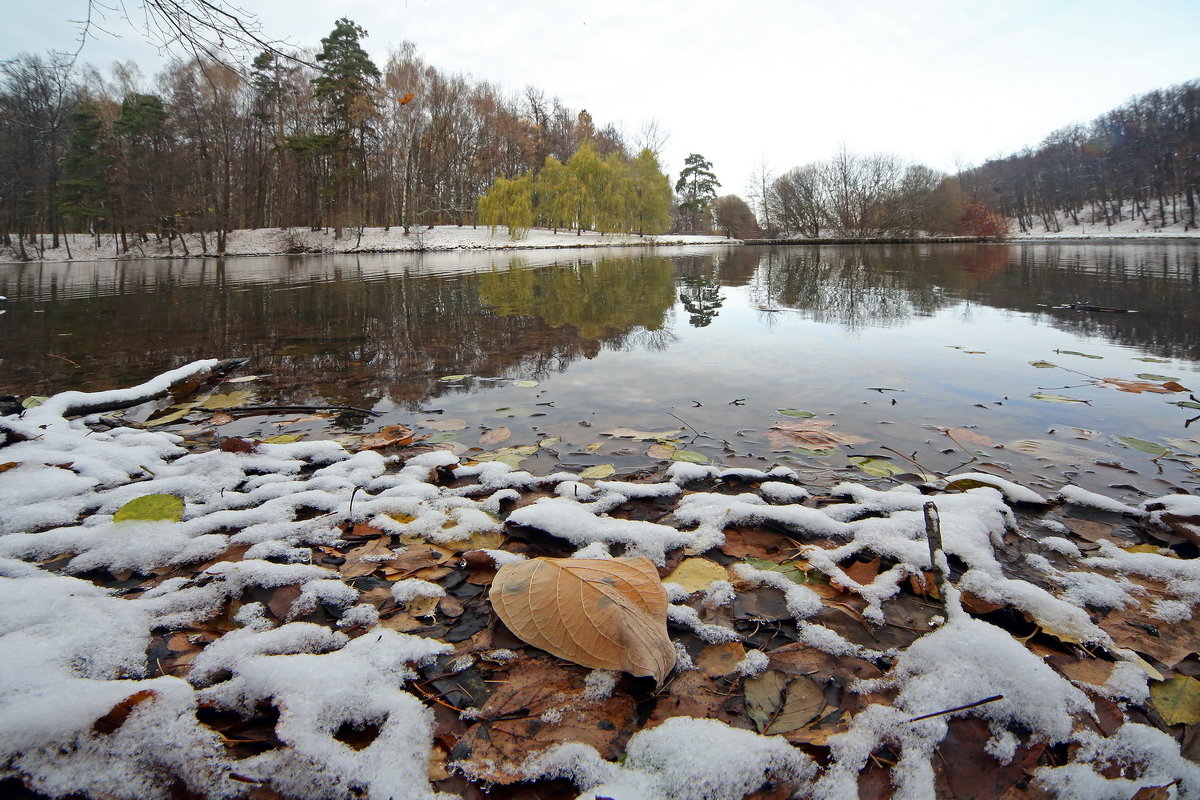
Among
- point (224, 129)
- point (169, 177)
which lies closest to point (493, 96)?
point (224, 129)

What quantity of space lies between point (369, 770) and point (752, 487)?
1.66 m

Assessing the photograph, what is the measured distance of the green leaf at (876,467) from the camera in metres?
2.37

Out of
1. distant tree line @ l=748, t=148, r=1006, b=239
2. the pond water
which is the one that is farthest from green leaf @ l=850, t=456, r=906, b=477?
distant tree line @ l=748, t=148, r=1006, b=239

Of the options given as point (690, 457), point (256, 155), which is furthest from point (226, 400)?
point (256, 155)

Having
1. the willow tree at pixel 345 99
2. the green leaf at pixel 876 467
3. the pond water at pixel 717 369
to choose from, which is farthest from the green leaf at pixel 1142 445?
the willow tree at pixel 345 99

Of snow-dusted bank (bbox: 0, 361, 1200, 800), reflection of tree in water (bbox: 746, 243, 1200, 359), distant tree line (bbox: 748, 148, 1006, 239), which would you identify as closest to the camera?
snow-dusted bank (bbox: 0, 361, 1200, 800)

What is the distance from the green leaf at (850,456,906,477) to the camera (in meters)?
2.37

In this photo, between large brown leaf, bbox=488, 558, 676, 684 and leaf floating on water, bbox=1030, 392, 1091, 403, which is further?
leaf floating on water, bbox=1030, 392, 1091, 403

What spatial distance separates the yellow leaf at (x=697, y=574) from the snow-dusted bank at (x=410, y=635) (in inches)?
1.8

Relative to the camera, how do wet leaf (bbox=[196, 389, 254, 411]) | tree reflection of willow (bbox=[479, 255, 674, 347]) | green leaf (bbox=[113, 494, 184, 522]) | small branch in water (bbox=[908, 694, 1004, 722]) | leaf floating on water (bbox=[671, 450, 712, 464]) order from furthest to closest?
tree reflection of willow (bbox=[479, 255, 674, 347])
wet leaf (bbox=[196, 389, 254, 411])
leaf floating on water (bbox=[671, 450, 712, 464])
green leaf (bbox=[113, 494, 184, 522])
small branch in water (bbox=[908, 694, 1004, 722])

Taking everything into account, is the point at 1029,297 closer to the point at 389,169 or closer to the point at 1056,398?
the point at 1056,398

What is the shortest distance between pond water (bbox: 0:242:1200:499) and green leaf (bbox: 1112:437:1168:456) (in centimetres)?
2

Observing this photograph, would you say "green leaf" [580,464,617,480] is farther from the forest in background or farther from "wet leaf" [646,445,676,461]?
the forest in background

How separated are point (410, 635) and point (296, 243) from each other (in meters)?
41.7
